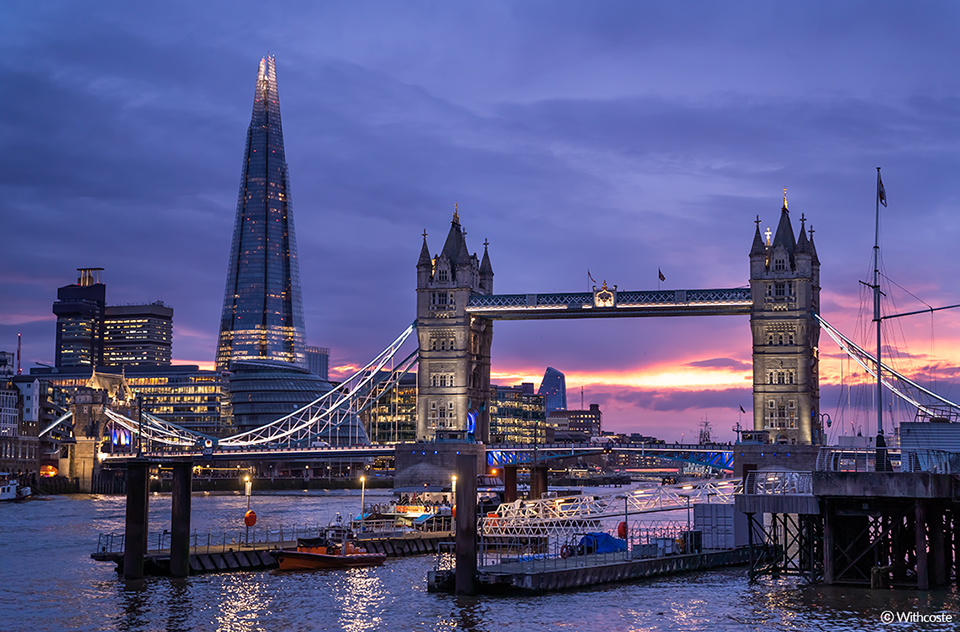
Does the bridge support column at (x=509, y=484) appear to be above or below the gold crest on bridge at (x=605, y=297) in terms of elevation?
below

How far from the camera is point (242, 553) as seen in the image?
6072 centimetres

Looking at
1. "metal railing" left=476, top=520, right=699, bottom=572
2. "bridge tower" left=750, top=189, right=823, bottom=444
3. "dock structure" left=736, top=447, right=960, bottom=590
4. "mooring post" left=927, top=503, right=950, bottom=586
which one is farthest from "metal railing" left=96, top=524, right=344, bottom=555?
"bridge tower" left=750, top=189, right=823, bottom=444

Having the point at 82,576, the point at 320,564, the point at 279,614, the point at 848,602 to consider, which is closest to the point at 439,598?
the point at 279,614

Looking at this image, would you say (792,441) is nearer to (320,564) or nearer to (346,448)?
(346,448)

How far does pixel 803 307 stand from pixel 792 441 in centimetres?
1444

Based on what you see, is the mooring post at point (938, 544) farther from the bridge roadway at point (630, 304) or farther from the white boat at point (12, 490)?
the white boat at point (12, 490)

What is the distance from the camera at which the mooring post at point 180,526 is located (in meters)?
54.9

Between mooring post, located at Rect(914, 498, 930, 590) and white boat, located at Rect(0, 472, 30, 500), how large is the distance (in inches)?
4272

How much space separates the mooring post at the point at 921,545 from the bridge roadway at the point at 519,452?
85654 millimetres

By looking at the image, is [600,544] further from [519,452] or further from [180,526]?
[519,452]

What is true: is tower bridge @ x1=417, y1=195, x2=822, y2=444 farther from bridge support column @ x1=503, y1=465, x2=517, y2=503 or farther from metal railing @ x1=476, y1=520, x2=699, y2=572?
metal railing @ x1=476, y1=520, x2=699, y2=572

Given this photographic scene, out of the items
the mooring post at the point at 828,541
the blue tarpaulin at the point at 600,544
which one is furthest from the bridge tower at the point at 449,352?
the mooring post at the point at 828,541

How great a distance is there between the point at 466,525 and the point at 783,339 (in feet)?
292

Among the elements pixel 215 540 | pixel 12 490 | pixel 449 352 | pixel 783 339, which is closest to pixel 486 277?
pixel 449 352
